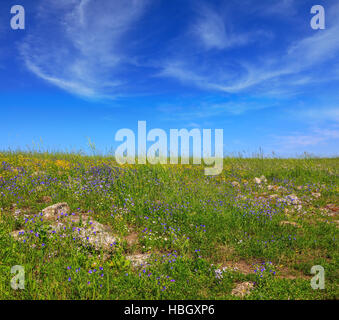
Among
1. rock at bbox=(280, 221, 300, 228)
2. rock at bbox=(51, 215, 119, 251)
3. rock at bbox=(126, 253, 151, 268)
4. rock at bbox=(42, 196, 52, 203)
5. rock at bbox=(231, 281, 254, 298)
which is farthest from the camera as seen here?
rock at bbox=(42, 196, 52, 203)

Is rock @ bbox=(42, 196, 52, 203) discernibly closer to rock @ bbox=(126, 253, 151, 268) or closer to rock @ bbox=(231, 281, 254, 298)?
rock @ bbox=(126, 253, 151, 268)

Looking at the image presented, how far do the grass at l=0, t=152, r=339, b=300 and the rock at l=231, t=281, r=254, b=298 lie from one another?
0.08 metres

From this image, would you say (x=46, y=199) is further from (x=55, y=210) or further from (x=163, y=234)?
(x=163, y=234)

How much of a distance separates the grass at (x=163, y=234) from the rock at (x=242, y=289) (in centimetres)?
8

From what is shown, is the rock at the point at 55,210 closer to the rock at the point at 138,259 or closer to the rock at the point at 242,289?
the rock at the point at 138,259

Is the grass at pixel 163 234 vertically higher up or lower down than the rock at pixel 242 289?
higher up

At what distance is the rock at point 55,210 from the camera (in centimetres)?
672

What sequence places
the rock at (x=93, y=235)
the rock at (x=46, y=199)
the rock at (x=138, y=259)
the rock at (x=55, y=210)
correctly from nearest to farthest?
the rock at (x=138, y=259)
the rock at (x=93, y=235)
the rock at (x=55, y=210)
the rock at (x=46, y=199)

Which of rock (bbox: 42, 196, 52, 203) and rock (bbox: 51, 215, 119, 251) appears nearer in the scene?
rock (bbox: 51, 215, 119, 251)

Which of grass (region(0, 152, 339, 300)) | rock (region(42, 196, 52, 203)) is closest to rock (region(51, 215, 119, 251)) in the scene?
grass (region(0, 152, 339, 300))

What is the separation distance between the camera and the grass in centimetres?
479

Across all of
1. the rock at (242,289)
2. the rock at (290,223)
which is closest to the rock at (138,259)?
the rock at (242,289)

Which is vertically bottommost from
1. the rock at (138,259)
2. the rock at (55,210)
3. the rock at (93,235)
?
the rock at (138,259)
